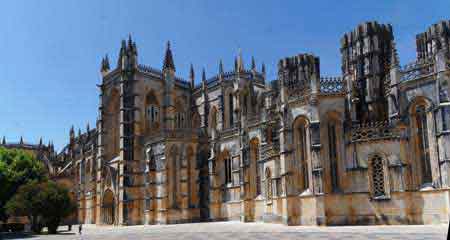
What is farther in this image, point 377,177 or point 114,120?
point 114,120

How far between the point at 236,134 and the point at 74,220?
31894 millimetres

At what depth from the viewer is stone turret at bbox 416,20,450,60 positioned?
123 ft

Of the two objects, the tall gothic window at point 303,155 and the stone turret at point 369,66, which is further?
the stone turret at point 369,66

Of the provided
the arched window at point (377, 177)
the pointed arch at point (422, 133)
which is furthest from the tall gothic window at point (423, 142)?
the arched window at point (377, 177)

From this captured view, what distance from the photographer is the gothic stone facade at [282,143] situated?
94.9 feet

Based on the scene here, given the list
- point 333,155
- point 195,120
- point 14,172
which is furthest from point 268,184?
point 14,172

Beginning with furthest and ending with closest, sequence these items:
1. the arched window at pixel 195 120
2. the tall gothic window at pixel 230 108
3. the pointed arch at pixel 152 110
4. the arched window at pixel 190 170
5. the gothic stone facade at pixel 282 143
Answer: the arched window at pixel 195 120 → the pointed arch at pixel 152 110 → the tall gothic window at pixel 230 108 → the arched window at pixel 190 170 → the gothic stone facade at pixel 282 143

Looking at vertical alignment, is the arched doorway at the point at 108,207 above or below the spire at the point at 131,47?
below

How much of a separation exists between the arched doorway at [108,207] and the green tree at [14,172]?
8732 millimetres

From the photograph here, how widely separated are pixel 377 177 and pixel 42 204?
25.1m

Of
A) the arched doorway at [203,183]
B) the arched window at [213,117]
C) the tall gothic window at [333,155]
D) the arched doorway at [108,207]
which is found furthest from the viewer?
the arched window at [213,117]

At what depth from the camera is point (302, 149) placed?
109 ft

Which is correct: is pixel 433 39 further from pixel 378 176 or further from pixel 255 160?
pixel 255 160

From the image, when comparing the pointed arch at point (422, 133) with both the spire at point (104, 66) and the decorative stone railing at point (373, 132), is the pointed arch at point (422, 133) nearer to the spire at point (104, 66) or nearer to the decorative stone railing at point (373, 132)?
the decorative stone railing at point (373, 132)
